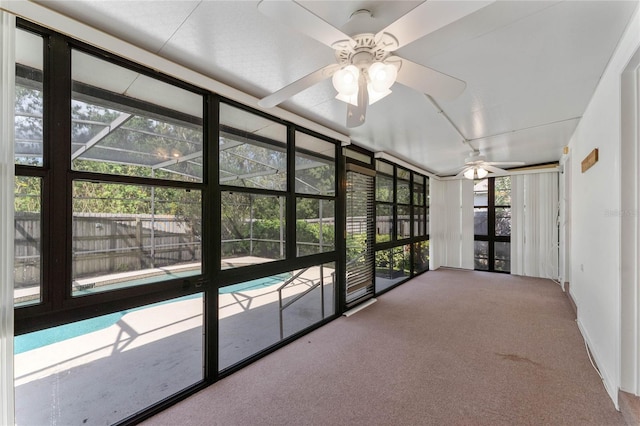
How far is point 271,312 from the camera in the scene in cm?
390

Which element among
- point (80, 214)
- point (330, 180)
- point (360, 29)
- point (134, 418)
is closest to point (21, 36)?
point (80, 214)

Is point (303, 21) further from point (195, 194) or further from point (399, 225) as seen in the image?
point (399, 225)

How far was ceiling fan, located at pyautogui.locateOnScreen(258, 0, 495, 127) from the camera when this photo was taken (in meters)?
1.01

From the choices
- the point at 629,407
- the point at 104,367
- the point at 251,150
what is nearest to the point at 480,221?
the point at 629,407

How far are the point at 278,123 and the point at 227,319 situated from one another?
2675mm

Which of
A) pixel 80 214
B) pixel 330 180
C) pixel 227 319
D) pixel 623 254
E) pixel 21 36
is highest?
pixel 21 36

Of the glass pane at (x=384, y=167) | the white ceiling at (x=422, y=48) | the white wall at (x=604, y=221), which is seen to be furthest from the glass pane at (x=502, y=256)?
the white ceiling at (x=422, y=48)

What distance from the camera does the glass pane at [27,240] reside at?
142cm

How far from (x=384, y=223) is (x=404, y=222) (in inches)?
38.8

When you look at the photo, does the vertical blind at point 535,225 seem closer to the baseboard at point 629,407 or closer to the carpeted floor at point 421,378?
the carpeted floor at point 421,378

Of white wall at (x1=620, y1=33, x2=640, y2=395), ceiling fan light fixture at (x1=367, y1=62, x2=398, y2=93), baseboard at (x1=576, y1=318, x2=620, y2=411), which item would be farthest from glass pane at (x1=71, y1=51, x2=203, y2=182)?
baseboard at (x1=576, y1=318, x2=620, y2=411)

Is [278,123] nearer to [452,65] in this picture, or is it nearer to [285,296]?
[452,65]

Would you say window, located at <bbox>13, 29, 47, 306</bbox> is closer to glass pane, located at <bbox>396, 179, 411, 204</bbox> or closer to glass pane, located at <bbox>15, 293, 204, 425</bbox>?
glass pane, located at <bbox>15, 293, 204, 425</bbox>

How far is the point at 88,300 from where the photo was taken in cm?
162
